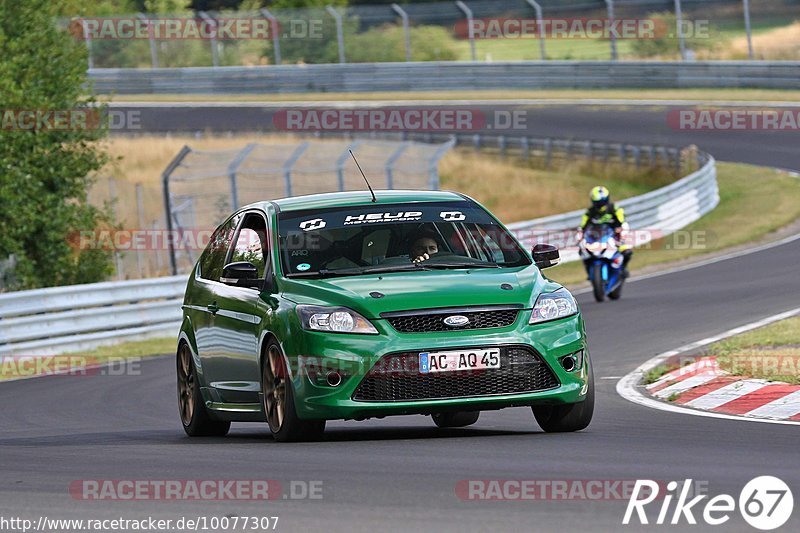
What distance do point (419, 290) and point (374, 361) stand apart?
A: 0.51 meters

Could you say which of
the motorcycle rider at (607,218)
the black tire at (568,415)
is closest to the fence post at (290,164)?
the motorcycle rider at (607,218)

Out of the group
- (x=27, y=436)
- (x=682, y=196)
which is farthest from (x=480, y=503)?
(x=682, y=196)

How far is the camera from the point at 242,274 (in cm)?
971

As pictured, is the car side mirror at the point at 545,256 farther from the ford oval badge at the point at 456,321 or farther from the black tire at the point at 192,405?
the black tire at the point at 192,405

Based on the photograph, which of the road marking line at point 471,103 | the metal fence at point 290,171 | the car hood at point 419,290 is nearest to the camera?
the car hood at point 419,290

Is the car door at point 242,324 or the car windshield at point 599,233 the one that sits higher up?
the car door at point 242,324

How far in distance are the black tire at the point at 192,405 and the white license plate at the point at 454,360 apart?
2461 millimetres

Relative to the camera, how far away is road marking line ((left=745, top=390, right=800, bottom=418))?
Result: 998 centimetres

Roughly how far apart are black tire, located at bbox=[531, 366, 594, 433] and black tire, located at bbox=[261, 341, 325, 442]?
1.37m

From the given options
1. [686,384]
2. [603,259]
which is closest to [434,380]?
[686,384]

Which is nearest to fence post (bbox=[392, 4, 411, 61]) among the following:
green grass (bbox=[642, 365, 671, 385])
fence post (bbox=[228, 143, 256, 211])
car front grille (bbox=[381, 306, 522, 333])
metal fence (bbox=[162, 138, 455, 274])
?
metal fence (bbox=[162, 138, 455, 274])

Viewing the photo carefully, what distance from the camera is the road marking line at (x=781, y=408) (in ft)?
32.7

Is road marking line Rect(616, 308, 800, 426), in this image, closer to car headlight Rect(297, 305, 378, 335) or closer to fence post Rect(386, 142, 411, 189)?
car headlight Rect(297, 305, 378, 335)

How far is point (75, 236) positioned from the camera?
2553 cm
